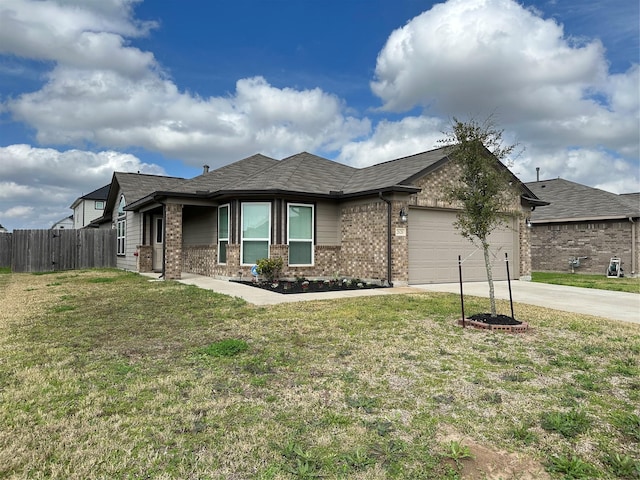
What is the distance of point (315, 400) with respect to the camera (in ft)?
10.6

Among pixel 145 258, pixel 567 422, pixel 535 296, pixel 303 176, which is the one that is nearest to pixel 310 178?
pixel 303 176

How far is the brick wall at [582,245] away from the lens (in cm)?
1675

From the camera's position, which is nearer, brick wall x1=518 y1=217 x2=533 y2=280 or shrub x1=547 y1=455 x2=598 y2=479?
shrub x1=547 y1=455 x2=598 y2=479

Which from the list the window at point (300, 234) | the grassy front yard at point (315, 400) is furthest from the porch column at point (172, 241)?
the grassy front yard at point (315, 400)

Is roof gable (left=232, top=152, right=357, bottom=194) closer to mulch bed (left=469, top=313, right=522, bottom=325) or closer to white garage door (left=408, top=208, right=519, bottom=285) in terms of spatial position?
white garage door (left=408, top=208, right=519, bottom=285)

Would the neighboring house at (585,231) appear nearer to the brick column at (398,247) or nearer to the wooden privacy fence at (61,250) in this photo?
the brick column at (398,247)

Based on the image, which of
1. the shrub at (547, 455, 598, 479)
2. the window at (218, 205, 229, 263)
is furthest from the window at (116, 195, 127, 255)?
the shrub at (547, 455, 598, 479)

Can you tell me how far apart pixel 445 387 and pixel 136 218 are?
16.6 m

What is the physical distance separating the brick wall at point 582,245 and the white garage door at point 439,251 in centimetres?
705

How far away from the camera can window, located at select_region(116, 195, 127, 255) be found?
18.8 metres

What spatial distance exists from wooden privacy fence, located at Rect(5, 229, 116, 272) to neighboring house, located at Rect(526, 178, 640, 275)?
21925mm

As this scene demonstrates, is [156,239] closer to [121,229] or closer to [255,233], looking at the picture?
[121,229]

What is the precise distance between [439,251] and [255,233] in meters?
5.89

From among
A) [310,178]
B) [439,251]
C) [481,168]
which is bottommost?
[439,251]
